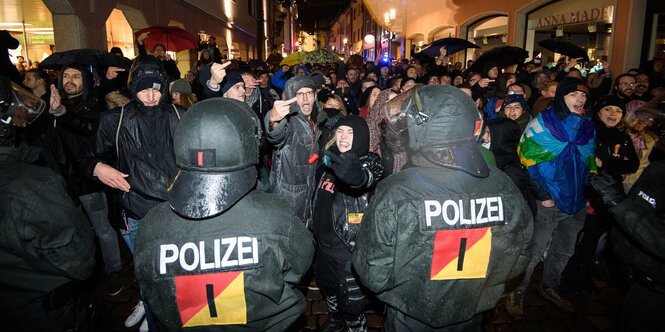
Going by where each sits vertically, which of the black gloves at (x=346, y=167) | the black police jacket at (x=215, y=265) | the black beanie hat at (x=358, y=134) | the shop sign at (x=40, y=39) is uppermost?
the shop sign at (x=40, y=39)

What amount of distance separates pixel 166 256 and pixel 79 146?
292 centimetres

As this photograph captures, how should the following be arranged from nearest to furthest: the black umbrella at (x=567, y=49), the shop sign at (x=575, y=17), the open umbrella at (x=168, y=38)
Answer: the black umbrella at (x=567, y=49)
the open umbrella at (x=168, y=38)
the shop sign at (x=575, y=17)

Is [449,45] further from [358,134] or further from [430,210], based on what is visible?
[430,210]

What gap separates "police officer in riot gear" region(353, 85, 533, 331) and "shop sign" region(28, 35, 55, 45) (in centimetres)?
1576

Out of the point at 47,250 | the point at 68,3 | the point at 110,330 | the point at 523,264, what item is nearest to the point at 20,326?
the point at 47,250

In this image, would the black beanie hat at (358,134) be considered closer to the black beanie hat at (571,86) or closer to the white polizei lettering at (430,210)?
the white polizei lettering at (430,210)

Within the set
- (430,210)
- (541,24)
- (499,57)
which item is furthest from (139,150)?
(541,24)

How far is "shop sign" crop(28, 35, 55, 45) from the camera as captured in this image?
497 inches

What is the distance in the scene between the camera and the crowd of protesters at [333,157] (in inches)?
103

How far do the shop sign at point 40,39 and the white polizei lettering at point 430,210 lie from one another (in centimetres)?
1593

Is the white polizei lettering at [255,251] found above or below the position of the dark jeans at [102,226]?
above

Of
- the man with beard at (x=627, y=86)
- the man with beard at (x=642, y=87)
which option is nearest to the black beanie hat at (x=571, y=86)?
the man with beard at (x=627, y=86)

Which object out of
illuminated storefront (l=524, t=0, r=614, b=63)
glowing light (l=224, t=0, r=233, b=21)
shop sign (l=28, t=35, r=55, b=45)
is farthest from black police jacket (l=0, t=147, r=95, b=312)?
glowing light (l=224, t=0, r=233, b=21)

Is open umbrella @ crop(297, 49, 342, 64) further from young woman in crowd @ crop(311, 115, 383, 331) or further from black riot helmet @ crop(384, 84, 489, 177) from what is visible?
black riot helmet @ crop(384, 84, 489, 177)
